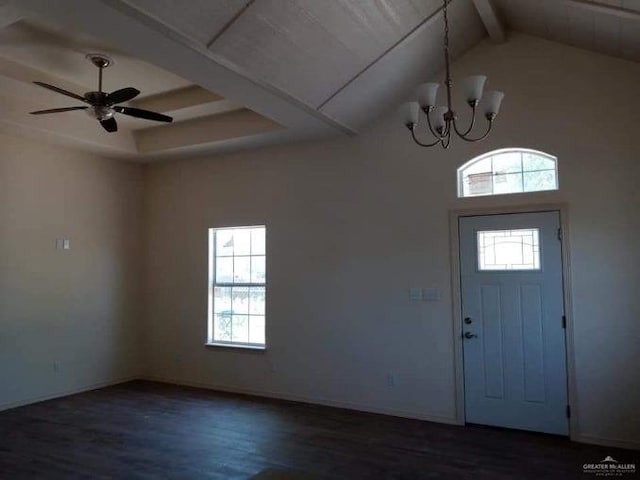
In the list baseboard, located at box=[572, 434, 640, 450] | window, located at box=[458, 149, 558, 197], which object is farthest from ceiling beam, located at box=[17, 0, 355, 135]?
baseboard, located at box=[572, 434, 640, 450]

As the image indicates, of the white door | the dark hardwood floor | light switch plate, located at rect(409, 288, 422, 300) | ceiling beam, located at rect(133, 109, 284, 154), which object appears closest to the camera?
the dark hardwood floor

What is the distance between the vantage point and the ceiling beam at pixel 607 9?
128 inches

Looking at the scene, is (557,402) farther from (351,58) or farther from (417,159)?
(351,58)

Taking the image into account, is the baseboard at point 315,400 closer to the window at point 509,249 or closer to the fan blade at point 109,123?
the window at point 509,249

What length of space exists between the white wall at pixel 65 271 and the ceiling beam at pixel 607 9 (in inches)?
221

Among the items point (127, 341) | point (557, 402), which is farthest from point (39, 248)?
point (557, 402)

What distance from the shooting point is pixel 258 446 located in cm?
403

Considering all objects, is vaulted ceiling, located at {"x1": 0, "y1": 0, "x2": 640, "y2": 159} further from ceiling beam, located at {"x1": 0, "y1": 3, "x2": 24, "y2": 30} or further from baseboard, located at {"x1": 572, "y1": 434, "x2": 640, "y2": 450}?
baseboard, located at {"x1": 572, "y1": 434, "x2": 640, "y2": 450}

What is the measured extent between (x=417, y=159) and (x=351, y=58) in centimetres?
139

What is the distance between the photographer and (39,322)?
5.50 m

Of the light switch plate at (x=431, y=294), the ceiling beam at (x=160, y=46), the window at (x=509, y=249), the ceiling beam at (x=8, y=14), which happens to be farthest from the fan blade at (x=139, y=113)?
the window at (x=509, y=249)

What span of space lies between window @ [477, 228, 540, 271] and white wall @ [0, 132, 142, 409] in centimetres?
475

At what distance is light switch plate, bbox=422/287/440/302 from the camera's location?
4754mm

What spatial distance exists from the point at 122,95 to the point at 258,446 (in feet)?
10.4
